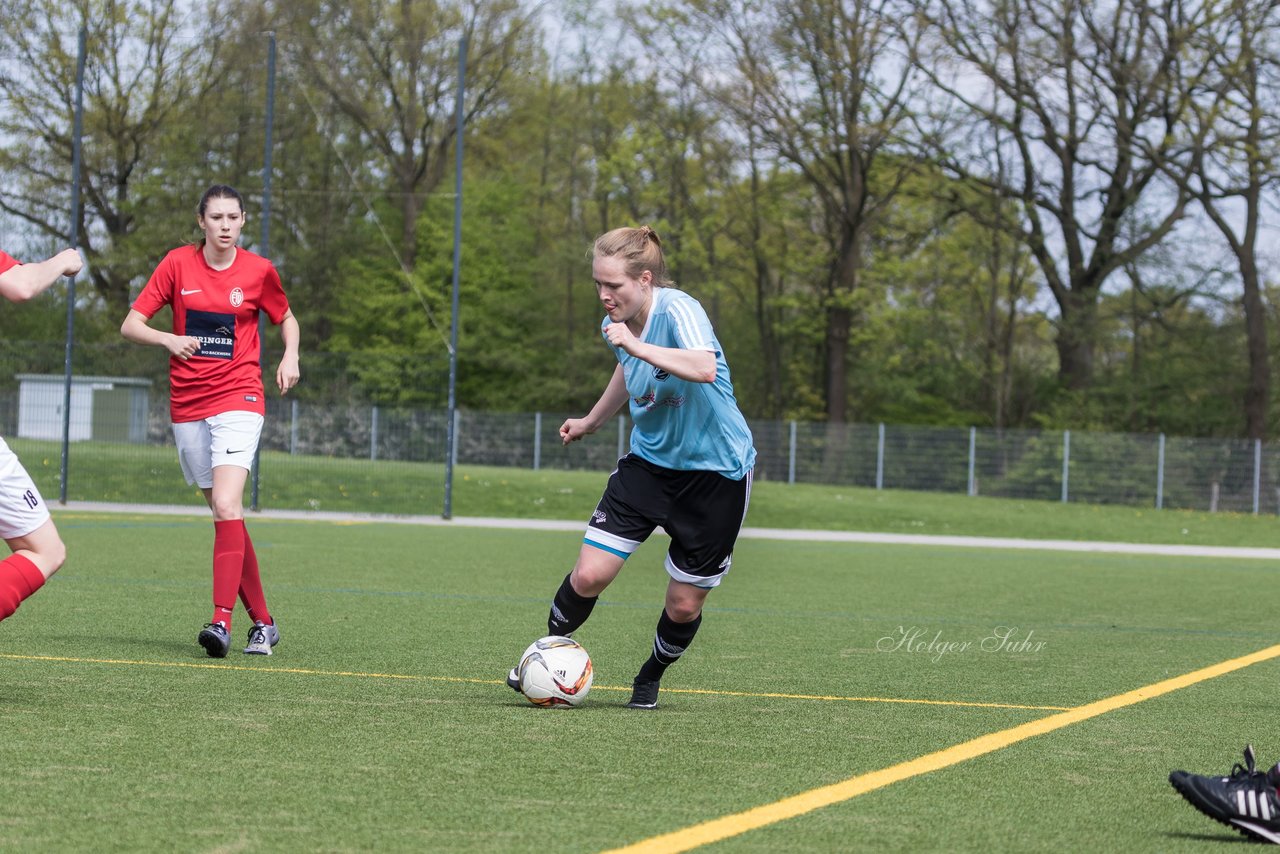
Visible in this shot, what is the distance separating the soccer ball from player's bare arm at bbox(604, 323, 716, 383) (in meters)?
1.16

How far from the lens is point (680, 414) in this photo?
5484 millimetres

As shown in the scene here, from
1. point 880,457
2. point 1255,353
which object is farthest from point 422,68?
point 1255,353

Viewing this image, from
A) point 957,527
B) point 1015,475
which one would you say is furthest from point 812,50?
point 957,527

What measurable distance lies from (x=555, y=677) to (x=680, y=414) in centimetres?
103

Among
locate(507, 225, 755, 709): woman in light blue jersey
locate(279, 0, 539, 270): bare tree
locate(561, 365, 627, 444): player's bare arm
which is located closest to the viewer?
locate(507, 225, 755, 709): woman in light blue jersey

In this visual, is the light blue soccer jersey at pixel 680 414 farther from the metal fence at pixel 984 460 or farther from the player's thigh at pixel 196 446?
the metal fence at pixel 984 460

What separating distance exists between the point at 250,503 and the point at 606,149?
2681 centimetres

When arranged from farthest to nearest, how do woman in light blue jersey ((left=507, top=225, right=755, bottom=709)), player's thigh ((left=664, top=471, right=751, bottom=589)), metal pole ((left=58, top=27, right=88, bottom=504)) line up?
metal pole ((left=58, top=27, right=88, bottom=504))
player's thigh ((left=664, top=471, right=751, bottom=589))
woman in light blue jersey ((left=507, top=225, right=755, bottom=709))

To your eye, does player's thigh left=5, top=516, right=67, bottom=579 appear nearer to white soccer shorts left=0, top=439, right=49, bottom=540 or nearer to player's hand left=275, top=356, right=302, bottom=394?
white soccer shorts left=0, top=439, right=49, bottom=540

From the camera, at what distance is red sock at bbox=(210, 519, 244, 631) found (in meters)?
6.74

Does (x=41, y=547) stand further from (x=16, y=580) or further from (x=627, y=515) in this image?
(x=627, y=515)

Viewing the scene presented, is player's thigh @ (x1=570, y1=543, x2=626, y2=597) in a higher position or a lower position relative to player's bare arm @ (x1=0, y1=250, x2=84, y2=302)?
lower

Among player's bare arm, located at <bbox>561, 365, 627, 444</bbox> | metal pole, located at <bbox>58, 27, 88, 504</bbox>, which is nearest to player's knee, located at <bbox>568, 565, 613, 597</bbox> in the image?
player's bare arm, located at <bbox>561, 365, 627, 444</bbox>

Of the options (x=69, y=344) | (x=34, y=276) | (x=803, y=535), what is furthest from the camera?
(x=69, y=344)
